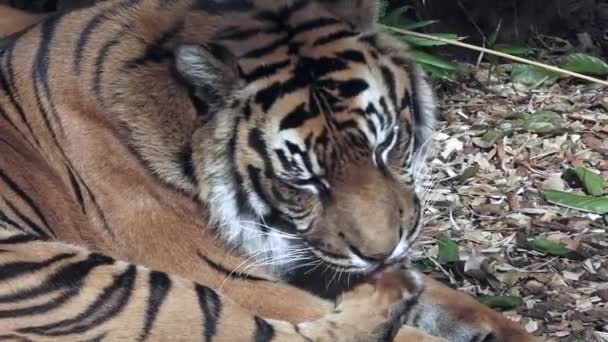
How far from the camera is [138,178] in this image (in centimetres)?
241

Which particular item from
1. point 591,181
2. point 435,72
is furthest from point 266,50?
point 435,72

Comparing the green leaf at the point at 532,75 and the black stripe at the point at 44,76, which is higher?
the black stripe at the point at 44,76

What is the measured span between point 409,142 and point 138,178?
0.60m

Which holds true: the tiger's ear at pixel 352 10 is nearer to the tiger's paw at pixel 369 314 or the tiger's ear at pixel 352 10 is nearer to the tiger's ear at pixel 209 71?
the tiger's ear at pixel 209 71

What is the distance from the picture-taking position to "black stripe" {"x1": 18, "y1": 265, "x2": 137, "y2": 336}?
218 centimetres

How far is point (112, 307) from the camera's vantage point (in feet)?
7.28

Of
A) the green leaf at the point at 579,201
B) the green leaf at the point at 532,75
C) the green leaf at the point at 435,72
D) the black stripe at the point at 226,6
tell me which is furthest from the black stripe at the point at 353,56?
the green leaf at the point at 532,75

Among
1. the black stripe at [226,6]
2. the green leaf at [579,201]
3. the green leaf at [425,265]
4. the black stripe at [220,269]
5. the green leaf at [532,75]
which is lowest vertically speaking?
the green leaf at [425,265]

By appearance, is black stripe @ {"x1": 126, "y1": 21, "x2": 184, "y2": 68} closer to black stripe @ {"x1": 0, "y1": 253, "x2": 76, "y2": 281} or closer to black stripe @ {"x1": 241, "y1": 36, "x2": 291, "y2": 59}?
black stripe @ {"x1": 241, "y1": 36, "x2": 291, "y2": 59}

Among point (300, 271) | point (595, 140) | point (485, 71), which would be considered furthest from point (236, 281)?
point (485, 71)

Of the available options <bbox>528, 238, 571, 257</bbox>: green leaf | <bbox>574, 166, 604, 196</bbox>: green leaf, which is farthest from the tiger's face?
<bbox>574, 166, 604, 196</bbox>: green leaf

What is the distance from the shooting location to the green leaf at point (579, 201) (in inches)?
122

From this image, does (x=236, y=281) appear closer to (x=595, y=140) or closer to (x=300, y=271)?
(x=300, y=271)

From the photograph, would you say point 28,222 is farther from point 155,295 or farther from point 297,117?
point 297,117
